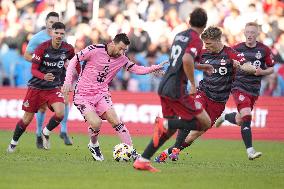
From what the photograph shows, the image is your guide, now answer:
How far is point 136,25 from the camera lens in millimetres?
27719

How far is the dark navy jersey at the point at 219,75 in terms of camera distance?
16703mm

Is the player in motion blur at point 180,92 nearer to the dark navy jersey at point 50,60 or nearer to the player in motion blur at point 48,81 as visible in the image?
the player in motion blur at point 48,81

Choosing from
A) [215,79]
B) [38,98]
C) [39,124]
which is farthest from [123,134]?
[39,124]

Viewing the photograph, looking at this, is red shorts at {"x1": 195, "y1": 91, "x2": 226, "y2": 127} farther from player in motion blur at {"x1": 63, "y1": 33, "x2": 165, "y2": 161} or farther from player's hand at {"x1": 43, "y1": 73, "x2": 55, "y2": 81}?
player's hand at {"x1": 43, "y1": 73, "x2": 55, "y2": 81}

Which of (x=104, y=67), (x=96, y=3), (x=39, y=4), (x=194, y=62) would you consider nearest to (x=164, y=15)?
(x=96, y=3)

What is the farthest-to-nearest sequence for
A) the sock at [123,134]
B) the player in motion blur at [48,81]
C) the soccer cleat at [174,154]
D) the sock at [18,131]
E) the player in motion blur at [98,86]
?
the sock at [18,131] → the player in motion blur at [48,81] → the soccer cleat at [174,154] → the sock at [123,134] → the player in motion blur at [98,86]

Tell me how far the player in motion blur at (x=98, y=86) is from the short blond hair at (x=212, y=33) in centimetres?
124

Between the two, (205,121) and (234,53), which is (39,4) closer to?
(234,53)

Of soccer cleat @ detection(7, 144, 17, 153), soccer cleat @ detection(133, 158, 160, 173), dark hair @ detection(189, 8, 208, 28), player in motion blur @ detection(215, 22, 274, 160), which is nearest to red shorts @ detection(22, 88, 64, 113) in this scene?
soccer cleat @ detection(7, 144, 17, 153)

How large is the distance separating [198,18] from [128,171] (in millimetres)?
2510

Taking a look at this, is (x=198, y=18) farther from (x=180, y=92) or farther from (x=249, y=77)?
(x=249, y=77)

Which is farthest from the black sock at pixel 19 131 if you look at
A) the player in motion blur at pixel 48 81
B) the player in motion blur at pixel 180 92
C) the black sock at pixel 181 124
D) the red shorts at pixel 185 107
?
the black sock at pixel 181 124

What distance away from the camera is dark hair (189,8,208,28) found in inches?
535

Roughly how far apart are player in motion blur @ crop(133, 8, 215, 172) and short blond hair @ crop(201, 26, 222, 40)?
2.38 m
